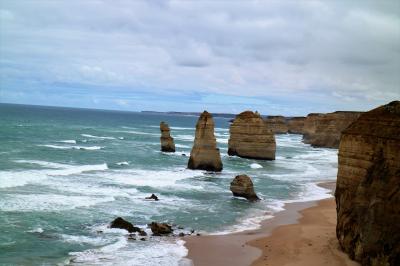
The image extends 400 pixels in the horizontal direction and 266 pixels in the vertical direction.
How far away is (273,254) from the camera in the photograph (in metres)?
19.9

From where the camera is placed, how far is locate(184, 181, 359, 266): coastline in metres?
18.6

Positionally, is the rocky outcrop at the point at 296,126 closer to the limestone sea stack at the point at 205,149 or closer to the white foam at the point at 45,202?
the limestone sea stack at the point at 205,149

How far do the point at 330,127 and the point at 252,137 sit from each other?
2977 centimetres

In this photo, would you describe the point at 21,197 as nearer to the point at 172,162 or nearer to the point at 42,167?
the point at 42,167

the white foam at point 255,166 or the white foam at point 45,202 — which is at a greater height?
the white foam at point 255,166

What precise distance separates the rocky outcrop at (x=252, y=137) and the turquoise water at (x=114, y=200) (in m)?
2.56

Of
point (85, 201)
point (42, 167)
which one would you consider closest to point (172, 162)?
point (42, 167)

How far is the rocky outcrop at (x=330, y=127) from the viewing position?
77.2 meters

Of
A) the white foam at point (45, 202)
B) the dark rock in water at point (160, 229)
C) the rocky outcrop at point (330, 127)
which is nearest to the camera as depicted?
the dark rock in water at point (160, 229)

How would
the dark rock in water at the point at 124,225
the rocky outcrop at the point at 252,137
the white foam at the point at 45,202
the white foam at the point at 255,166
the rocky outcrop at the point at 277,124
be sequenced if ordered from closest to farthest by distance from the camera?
1. the dark rock in water at the point at 124,225
2. the white foam at the point at 45,202
3. the white foam at the point at 255,166
4. the rocky outcrop at the point at 252,137
5. the rocky outcrop at the point at 277,124

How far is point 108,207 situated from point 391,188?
16.1m

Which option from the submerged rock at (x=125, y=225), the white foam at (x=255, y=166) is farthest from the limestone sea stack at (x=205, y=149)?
the submerged rock at (x=125, y=225)

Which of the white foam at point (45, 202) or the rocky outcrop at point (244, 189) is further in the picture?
the rocky outcrop at point (244, 189)

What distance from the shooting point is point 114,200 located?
95.0 feet
